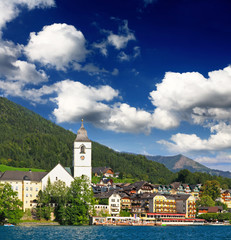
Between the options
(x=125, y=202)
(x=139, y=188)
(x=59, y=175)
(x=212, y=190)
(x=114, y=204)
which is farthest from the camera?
(x=212, y=190)

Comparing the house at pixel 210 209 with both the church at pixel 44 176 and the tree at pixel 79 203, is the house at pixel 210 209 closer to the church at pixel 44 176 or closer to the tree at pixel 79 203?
the church at pixel 44 176

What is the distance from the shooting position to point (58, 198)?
110 meters

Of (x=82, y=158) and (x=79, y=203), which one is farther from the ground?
(x=82, y=158)

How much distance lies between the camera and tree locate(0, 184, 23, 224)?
9919cm

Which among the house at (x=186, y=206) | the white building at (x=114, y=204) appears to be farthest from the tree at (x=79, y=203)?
the house at (x=186, y=206)

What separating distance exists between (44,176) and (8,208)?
868 inches

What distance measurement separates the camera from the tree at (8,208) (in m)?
99.2

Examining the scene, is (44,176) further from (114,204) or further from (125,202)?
(125,202)

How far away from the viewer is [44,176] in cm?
12119

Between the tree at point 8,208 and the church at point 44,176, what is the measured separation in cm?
1415

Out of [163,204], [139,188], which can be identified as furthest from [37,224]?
[139,188]

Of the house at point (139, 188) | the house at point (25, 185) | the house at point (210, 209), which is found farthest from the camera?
the house at point (139, 188)

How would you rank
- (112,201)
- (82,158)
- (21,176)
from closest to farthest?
1. (21,176)
2. (82,158)
3. (112,201)

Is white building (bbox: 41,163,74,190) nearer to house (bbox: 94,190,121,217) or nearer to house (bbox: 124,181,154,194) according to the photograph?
house (bbox: 94,190,121,217)
